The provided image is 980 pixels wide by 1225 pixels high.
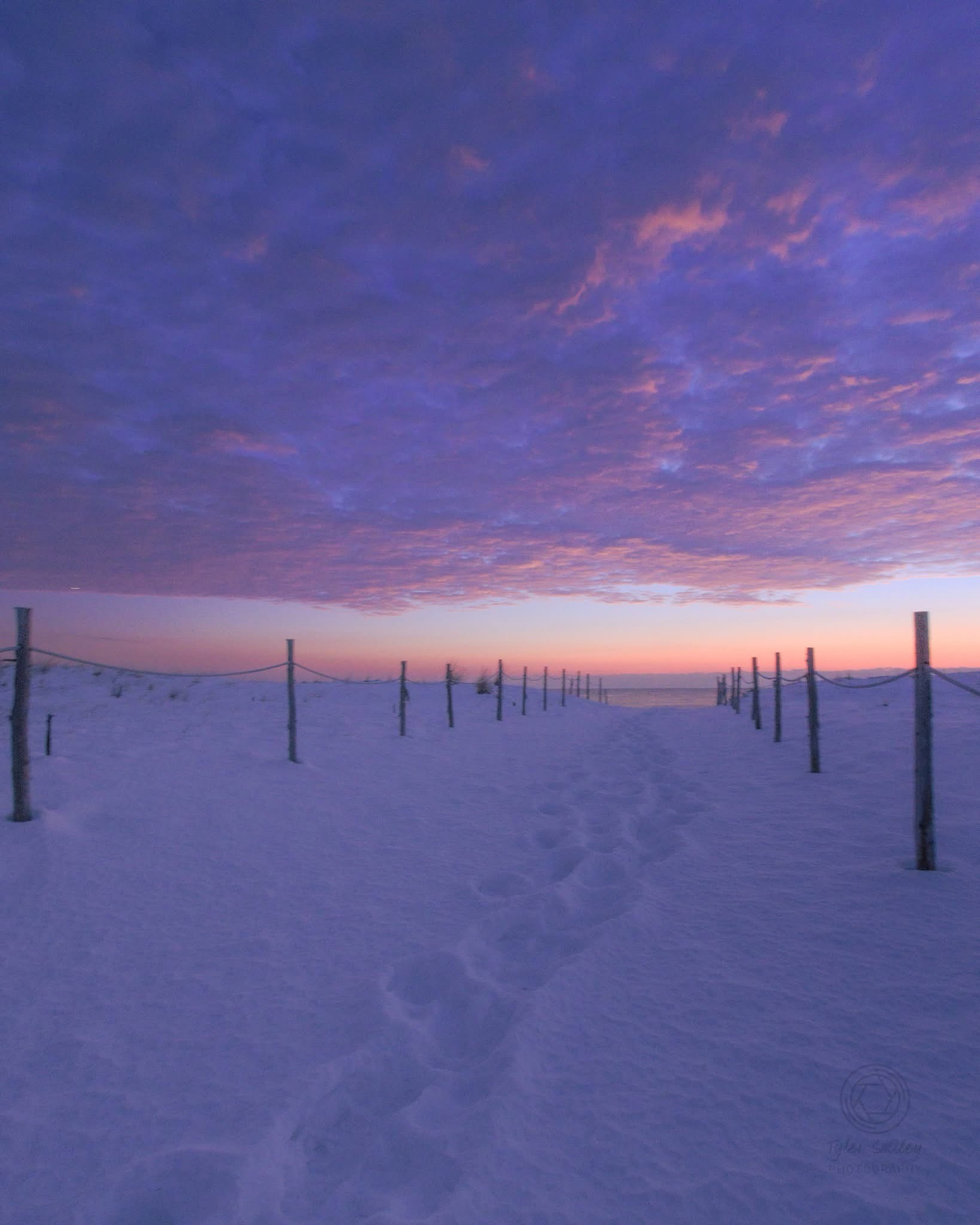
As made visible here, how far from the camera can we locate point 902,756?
31.7 feet

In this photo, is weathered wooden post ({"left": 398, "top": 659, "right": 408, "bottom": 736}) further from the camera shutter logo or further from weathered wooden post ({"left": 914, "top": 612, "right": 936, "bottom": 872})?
the camera shutter logo

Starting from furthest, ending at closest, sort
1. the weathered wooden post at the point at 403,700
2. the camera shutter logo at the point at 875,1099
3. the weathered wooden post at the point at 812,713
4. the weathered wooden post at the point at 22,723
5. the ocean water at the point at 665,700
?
the ocean water at the point at 665,700, the weathered wooden post at the point at 403,700, the weathered wooden post at the point at 812,713, the weathered wooden post at the point at 22,723, the camera shutter logo at the point at 875,1099

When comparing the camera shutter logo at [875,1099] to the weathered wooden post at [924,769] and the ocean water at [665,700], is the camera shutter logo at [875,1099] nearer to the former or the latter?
the weathered wooden post at [924,769]

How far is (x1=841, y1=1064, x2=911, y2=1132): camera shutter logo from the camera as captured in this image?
237 centimetres

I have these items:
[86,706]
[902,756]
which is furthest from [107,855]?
[86,706]

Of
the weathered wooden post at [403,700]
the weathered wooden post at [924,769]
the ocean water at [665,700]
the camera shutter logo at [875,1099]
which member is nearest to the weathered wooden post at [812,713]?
the weathered wooden post at [924,769]

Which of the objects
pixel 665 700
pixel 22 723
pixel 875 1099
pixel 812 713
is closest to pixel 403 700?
pixel 812 713

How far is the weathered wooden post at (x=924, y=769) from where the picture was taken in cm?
467

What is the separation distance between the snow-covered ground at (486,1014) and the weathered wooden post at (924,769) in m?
0.18

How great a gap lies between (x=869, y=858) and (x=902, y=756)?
5407 mm

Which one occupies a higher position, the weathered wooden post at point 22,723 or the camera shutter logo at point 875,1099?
the weathered wooden post at point 22,723

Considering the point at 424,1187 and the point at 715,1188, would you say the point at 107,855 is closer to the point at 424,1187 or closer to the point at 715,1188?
the point at 424,1187

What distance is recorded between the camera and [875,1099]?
2475mm

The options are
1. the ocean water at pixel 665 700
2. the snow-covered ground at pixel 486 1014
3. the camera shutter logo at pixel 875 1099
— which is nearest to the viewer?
the snow-covered ground at pixel 486 1014
